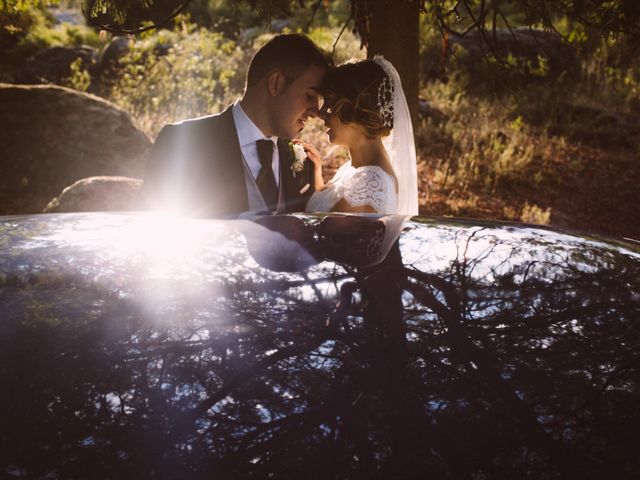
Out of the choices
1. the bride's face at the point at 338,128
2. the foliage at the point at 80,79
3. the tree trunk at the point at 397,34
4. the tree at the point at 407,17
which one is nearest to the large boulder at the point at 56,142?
A: the tree at the point at 407,17

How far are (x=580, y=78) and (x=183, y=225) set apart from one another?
14190mm

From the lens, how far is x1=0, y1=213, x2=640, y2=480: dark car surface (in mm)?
810

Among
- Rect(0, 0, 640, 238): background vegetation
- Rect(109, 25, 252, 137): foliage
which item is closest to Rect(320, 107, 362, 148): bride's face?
Rect(0, 0, 640, 238): background vegetation

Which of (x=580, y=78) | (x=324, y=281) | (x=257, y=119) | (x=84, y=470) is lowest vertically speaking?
(x=84, y=470)

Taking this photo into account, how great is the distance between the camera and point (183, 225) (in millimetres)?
1590

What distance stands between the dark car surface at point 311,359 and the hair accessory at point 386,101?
2.12m

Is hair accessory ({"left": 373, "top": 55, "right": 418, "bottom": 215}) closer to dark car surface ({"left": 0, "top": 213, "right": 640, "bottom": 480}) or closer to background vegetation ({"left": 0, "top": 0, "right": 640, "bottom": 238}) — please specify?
background vegetation ({"left": 0, "top": 0, "right": 640, "bottom": 238})

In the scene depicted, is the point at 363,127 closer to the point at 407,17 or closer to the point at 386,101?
the point at 386,101

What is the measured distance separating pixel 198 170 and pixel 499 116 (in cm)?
819

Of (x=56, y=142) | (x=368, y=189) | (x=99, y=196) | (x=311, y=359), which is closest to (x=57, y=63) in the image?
(x=56, y=142)

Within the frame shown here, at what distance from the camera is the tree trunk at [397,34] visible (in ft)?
14.9

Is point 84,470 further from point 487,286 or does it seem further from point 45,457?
point 487,286

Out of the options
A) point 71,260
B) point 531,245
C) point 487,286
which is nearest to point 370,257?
point 487,286

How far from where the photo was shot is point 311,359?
990 mm
